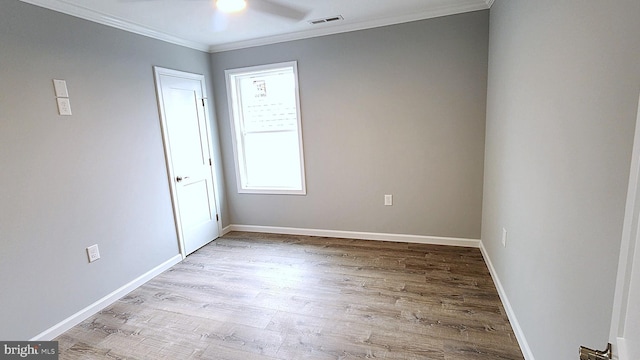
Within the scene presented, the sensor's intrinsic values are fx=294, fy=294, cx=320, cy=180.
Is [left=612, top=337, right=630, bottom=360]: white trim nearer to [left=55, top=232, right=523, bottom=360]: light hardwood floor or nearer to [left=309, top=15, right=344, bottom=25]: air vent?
[left=55, top=232, right=523, bottom=360]: light hardwood floor

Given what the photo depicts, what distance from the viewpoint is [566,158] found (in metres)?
1.26

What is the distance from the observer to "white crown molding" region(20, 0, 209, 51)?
2166 millimetres

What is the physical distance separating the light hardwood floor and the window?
3.63 feet

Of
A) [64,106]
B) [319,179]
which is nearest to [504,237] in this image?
[319,179]

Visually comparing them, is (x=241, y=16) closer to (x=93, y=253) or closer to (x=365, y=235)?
(x=93, y=253)

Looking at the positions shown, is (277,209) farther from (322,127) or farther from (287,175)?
(322,127)

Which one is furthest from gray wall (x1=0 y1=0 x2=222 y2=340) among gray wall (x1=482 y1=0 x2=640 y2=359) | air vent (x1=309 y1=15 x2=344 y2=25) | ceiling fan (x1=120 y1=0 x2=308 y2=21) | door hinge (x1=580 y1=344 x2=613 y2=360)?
gray wall (x1=482 y1=0 x2=640 y2=359)

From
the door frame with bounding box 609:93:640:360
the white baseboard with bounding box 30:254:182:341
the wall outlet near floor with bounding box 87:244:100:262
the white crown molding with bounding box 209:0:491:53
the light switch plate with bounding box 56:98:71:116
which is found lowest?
the white baseboard with bounding box 30:254:182:341

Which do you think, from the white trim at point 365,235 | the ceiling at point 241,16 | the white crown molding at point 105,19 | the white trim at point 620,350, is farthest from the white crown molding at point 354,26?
the white trim at point 620,350

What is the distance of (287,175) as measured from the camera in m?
3.93

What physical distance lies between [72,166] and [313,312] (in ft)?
7.28

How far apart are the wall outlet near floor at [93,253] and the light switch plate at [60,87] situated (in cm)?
123

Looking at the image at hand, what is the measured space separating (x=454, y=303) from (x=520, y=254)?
687 millimetres

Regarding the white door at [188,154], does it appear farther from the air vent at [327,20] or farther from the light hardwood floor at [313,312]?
the air vent at [327,20]
